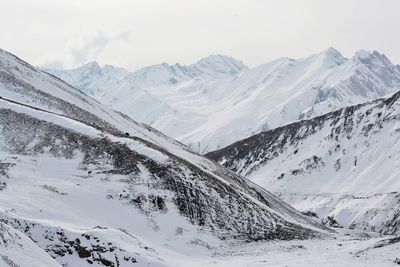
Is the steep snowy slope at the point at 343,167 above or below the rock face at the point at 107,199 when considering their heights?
above

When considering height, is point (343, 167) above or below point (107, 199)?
above

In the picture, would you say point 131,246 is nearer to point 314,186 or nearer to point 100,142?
point 100,142

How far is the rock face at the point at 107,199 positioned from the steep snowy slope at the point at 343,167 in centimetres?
6385

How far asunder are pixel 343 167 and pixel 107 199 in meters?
123

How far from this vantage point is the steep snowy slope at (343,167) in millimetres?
124000

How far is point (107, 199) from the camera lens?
4850 cm

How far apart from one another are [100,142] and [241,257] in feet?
80.1

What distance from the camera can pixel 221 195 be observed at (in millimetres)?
54531

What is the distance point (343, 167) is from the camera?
160250 mm

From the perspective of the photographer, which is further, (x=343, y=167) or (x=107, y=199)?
(x=343, y=167)

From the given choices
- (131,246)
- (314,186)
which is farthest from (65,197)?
(314,186)

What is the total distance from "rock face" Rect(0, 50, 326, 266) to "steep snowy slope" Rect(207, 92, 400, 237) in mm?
63848

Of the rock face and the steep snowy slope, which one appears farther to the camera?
the steep snowy slope

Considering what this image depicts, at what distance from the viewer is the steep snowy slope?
124 metres
